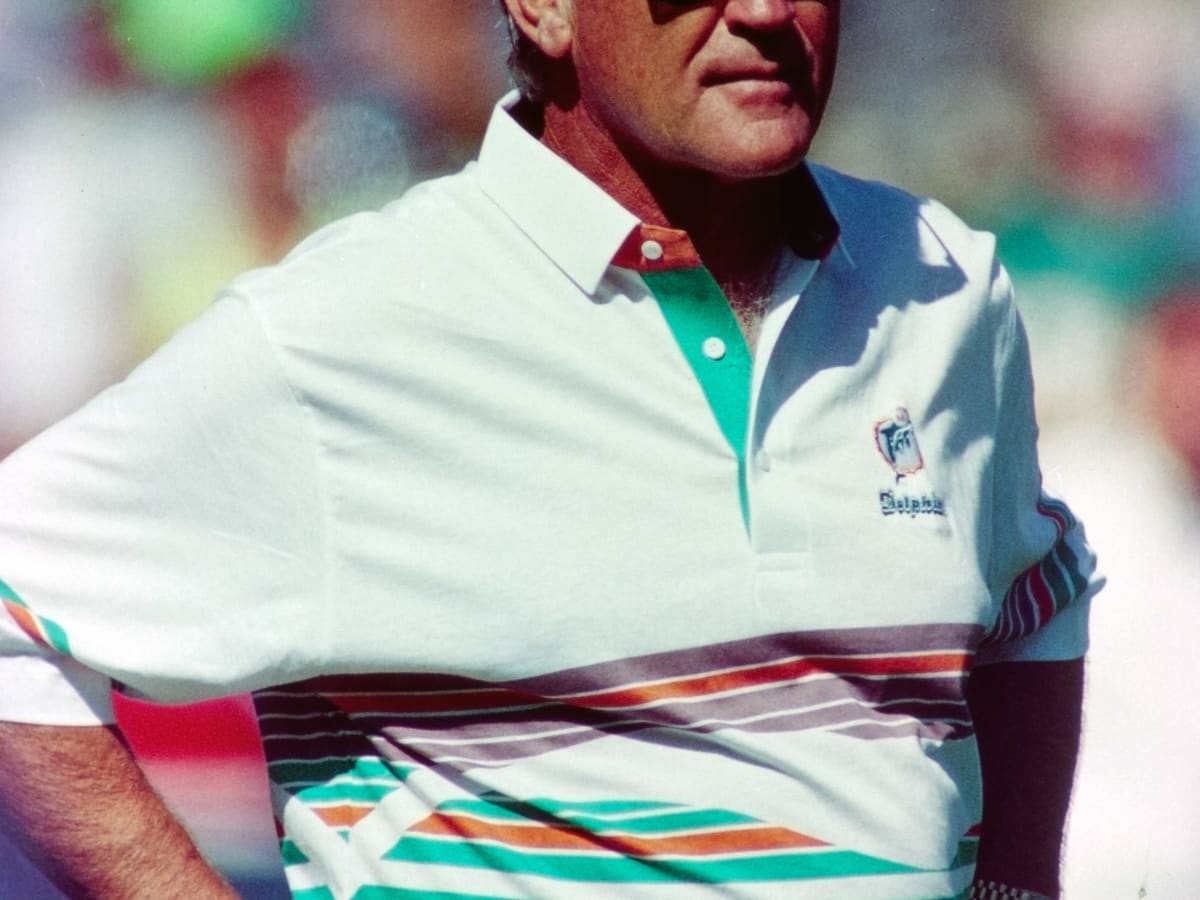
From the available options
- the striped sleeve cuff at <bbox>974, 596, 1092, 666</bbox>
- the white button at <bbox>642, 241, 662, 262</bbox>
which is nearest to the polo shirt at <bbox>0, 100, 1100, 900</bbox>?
the white button at <bbox>642, 241, 662, 262</bbox>

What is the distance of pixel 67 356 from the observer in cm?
222

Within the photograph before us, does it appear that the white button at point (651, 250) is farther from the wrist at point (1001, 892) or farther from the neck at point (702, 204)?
the wrist at point (1001, 892)

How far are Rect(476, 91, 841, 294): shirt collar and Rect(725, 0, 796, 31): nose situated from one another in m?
0.17

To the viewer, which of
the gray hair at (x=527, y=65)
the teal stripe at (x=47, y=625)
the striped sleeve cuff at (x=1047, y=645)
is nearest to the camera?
the teal stripe at (x=47, y=625)

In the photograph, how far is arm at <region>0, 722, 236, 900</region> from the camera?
1269 millimetres

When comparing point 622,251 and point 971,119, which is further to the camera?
point 971,119

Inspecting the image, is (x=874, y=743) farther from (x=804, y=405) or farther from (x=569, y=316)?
(x=569, y=316)

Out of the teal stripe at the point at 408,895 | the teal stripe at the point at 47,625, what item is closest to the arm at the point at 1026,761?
the teal stripe at the point at 408,895

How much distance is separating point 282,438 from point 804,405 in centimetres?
41

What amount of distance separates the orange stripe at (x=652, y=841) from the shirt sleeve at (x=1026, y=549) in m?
0.36

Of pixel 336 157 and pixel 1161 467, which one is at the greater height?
pixel 336 157

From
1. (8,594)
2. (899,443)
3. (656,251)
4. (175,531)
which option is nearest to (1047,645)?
(899,443)

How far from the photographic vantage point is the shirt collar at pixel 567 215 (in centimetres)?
128

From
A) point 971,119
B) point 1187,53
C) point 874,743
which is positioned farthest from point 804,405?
point 1187,53
